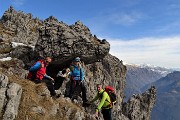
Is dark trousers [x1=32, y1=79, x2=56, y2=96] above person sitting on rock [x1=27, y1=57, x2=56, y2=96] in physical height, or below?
below

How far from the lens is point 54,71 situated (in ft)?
123

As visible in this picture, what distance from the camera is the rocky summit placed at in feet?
62.4

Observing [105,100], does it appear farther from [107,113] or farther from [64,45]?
[64,45]

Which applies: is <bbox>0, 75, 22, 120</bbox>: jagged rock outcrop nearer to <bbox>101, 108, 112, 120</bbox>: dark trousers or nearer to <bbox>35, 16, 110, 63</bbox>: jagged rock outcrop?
<bbox>101, 108, 112, 120</bbox>: dark trousers

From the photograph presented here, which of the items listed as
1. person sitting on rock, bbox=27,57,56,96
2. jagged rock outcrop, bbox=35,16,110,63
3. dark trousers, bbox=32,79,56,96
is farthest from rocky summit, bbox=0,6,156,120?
person sitting on rock, bbox=27,57,56,96

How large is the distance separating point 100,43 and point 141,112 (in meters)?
52.9

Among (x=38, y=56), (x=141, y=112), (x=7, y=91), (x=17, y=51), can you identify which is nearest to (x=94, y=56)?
(x=38, y=56)

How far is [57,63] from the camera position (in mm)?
37688

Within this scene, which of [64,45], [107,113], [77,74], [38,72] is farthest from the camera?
[64,45]

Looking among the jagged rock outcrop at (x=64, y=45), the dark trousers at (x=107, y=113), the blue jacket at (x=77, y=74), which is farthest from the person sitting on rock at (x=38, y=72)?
the jagged rock outcrop at (x=64, y=45)

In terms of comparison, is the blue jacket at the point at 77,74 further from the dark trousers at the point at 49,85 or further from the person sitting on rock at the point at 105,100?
the person sitting on rock at the point at 105,100

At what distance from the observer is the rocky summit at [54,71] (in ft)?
62.4

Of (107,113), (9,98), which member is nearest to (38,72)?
(9,98)

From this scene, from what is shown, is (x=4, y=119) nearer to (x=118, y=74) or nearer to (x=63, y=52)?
(x=63, y=52)
